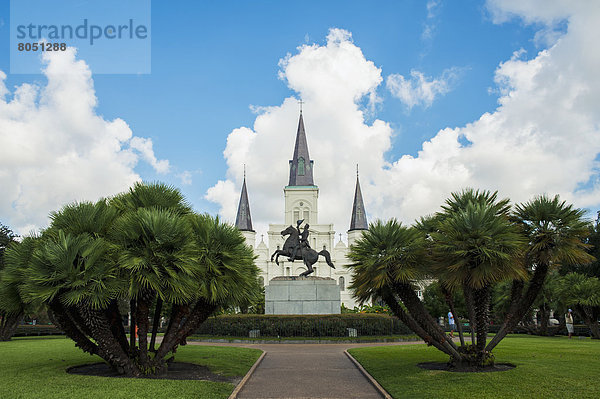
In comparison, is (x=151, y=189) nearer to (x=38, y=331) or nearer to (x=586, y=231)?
(x=586, y=231)

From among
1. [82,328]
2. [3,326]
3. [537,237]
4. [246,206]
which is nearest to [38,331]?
[3,326]

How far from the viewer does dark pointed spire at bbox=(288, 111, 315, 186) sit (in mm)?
92750

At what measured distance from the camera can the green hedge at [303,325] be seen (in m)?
24.2

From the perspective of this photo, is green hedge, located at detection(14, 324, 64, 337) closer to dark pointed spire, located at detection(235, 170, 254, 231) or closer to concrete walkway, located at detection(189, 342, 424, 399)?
concrete walkway, located at detection(189, 342, 424, 399)

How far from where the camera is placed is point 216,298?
11414mm

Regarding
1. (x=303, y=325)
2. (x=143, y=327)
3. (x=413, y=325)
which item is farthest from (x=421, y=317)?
(x=303, y=325)

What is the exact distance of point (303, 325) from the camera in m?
24.1

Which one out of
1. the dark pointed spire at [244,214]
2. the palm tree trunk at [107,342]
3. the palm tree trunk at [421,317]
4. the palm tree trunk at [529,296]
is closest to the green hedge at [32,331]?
the palm tree trunk at [107,342]

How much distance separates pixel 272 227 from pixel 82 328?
81696 mm

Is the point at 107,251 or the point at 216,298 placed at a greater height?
the point at 107,251

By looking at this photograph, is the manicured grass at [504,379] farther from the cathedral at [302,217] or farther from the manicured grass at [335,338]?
the cathedral at [302,217]

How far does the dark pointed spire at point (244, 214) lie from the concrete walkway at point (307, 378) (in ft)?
245

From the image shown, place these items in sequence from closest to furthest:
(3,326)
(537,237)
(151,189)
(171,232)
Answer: (171,232)
(537,237)
(151,189)
(3,326)

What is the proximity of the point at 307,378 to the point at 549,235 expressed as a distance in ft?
22.9
